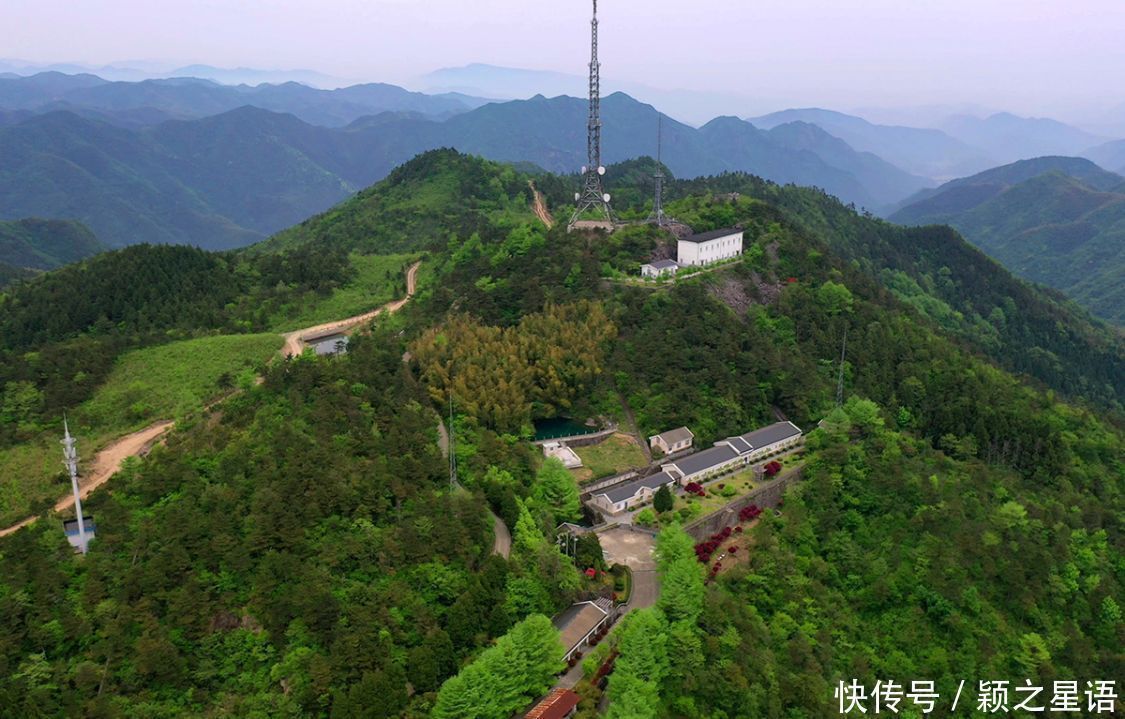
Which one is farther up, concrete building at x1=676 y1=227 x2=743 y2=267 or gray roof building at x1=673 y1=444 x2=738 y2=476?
concrete building at x1=676 y1=227 x2=743 y2=267

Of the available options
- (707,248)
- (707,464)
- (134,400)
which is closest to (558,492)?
(707,464)

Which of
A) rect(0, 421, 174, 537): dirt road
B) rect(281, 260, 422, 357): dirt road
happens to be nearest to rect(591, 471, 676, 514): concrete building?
rect(281, 260, 422, 357): dirt road

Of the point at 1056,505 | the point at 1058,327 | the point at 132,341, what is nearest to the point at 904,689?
the point at 1056,505

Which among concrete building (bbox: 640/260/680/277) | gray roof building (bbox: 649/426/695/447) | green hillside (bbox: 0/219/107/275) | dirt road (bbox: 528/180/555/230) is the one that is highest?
concrete building (bbox: 640/260/680/277)

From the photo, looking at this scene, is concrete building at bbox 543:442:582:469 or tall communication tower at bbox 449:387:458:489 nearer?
tall communication tower at bbox 449:387:458:489

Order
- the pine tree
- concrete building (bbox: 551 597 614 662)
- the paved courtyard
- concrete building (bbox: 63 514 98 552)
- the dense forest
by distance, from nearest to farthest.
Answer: the dense forest → concrete building (bbox: 551 597 614 662) → concrete building (bbox: 63 514 98 552) → the paved courtyard → the pine tree

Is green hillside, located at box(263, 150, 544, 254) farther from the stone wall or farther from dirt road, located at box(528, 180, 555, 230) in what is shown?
the stone wall

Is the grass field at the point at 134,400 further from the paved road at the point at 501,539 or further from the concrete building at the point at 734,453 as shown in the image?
the concrete building at the point at 734,453
